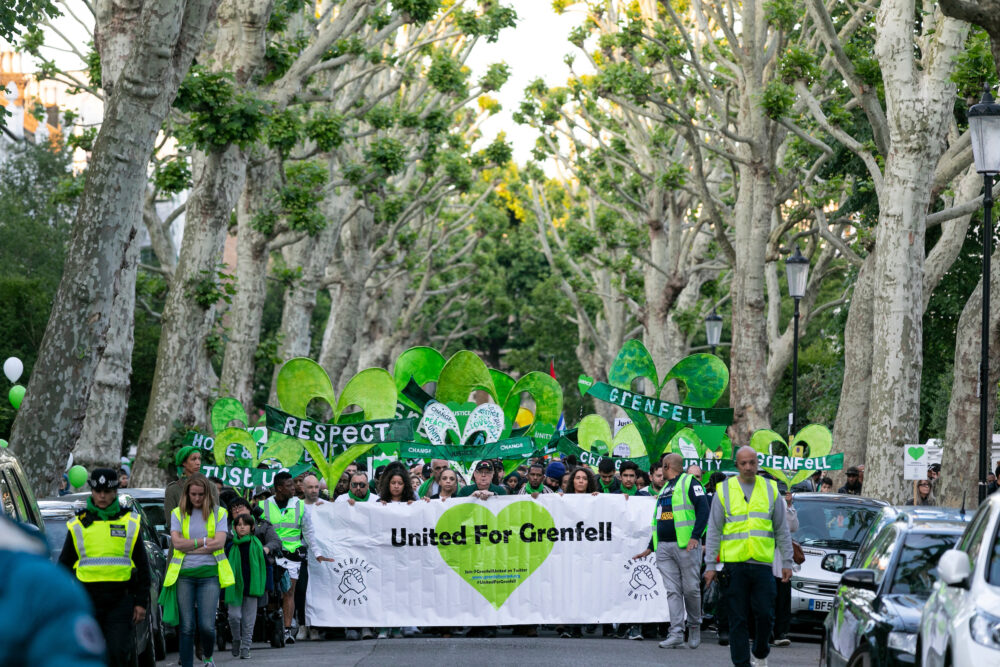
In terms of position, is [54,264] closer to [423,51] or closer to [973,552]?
[423,51]

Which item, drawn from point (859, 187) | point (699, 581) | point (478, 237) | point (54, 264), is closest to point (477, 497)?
Answer: point (699, 581)

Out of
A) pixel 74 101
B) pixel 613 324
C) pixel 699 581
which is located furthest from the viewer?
pixel 74 101

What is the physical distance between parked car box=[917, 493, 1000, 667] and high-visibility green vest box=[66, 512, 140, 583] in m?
4.95

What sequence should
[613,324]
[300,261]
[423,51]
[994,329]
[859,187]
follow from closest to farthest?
[994,329] → [859,187] → [300,261] → [423,51] → [613,324]

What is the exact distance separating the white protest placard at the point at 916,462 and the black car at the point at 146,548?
872 centimetres

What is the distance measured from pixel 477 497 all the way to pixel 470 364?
4.44 metres

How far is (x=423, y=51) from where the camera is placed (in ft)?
119

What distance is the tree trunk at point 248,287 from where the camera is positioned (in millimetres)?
25297

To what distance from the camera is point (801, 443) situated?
22500 mm

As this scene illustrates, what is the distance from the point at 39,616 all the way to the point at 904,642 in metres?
5.78

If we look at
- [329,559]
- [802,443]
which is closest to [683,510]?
[329,559]

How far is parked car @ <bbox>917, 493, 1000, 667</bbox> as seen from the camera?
6059 mm

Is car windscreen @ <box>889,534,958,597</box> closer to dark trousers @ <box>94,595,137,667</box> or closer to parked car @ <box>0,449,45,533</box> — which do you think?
dark trousers @ <box>94,595,137,667</box>

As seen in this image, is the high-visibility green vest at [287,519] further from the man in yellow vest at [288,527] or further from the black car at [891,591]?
the black car at [891,591]
